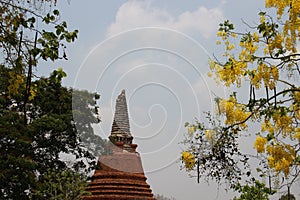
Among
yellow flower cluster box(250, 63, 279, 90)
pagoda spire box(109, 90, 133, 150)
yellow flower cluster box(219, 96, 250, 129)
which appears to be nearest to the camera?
yellow flower cluster box(250, 63, 279, 90)

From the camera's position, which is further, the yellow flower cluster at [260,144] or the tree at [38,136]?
the tree at [38,136]

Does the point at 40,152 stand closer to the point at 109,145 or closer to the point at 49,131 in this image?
the point at 49,131

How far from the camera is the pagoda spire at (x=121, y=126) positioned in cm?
1811

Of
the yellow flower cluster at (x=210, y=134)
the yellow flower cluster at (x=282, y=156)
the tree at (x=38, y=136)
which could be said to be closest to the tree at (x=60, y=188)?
the tree at (x=38, y=136)

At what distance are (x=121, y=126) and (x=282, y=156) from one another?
12657 mm

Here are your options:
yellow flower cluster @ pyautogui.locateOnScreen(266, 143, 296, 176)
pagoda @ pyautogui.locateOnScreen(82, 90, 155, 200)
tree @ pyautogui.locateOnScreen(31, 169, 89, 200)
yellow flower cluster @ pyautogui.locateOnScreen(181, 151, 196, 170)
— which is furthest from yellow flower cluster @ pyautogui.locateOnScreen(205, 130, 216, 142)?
pagoda @ pyautogui.locateOnScreen(82, 90, 155, 200)

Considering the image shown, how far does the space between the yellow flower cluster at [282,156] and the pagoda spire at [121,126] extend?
37.0 ft

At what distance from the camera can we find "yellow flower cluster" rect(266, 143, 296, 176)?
632 centimetres

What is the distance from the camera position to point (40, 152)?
16.4m

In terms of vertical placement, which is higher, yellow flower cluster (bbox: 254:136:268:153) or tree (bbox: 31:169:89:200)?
tree (bbox: 31:169:89:200)

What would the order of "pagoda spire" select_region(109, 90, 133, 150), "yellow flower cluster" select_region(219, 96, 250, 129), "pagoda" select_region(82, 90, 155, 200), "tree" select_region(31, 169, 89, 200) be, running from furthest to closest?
"pagoda spire" select_region(109, 90, 133, 150) → "pagoda" select_region(82, 90, 155, 200) → "tree" select_region(31, 169, 89, 200) → "yellow flower cluster" select_region(219, 96, 250, 129)

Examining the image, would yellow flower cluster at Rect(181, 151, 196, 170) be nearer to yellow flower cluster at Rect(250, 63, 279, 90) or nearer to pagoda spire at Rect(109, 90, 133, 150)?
yellow flower cluster at Rect(250, 63, 279, 90)

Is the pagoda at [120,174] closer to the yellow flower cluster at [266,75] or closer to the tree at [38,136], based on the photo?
the tree at [38,136]

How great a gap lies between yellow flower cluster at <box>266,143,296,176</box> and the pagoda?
982 cm
